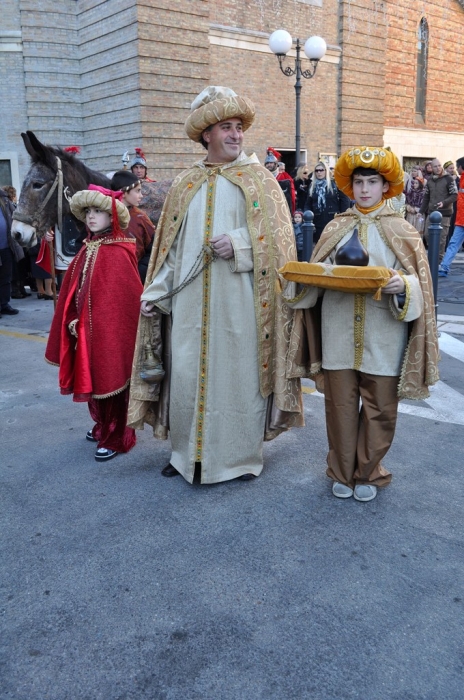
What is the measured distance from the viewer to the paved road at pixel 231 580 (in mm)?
2186

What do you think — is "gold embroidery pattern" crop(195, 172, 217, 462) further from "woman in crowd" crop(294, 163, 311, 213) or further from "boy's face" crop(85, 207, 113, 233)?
"woman in crowd" crop(294, 163, 311, 213)

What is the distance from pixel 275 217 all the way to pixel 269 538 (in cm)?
171

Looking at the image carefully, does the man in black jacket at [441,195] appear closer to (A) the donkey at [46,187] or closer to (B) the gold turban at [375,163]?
(A) the donkey at [46,187]

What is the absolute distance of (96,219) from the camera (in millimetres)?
3781

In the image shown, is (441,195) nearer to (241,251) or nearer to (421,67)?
(241,251)

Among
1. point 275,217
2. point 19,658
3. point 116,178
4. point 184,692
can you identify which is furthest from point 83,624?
point 116,178

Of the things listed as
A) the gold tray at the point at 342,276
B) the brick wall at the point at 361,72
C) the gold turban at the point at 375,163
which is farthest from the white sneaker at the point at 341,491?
the brick wall at the point at 361,72

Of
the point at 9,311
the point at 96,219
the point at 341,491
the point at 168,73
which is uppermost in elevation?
→ the point at 168,73

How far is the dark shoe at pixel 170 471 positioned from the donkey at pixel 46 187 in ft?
7.82

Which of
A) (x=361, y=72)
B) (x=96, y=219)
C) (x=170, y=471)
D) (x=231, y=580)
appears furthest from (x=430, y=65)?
(x=231, y=580)

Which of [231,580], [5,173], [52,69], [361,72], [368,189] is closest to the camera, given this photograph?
[231,580]

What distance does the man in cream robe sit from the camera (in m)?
3.41

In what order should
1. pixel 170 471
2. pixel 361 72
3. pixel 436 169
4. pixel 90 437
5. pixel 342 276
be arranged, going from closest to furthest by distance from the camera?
pixel 342 276
pixel 170 471
pixel 90 437
pixel 436 169
pixel 361 72

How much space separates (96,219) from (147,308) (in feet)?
2.23
